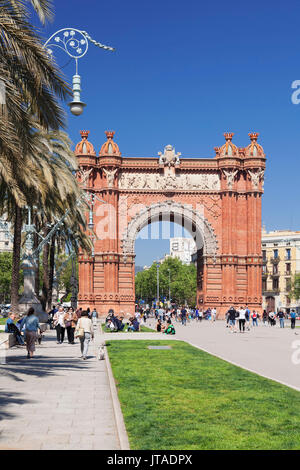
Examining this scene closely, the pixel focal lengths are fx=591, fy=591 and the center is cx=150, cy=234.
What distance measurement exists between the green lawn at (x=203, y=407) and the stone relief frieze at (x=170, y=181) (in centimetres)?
3586

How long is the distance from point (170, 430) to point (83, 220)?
29.8 meters

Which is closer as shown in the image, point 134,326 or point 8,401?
point 8,401

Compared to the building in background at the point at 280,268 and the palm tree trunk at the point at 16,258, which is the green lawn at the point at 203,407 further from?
the building in background at the point at 280,268

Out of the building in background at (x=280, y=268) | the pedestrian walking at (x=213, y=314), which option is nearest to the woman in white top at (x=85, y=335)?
the pedestrian walking at (x=213, y=314)

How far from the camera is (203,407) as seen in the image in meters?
9.59

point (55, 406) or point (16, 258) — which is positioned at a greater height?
point (16, 258)

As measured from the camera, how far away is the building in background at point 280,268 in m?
89.0

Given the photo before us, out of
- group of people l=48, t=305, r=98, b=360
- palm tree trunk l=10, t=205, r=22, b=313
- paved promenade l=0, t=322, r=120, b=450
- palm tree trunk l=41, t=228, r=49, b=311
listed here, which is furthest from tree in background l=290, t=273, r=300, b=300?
paved promenade l=0, t=322, r=120, b=450

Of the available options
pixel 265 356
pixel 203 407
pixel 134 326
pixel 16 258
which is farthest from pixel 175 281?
pixel 203 407

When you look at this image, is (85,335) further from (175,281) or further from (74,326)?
(175,281)

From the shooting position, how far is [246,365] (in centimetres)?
1614

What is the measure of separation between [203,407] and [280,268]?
83424 mm

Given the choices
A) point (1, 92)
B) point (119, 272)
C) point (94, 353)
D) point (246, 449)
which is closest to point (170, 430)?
point (246, 449)
